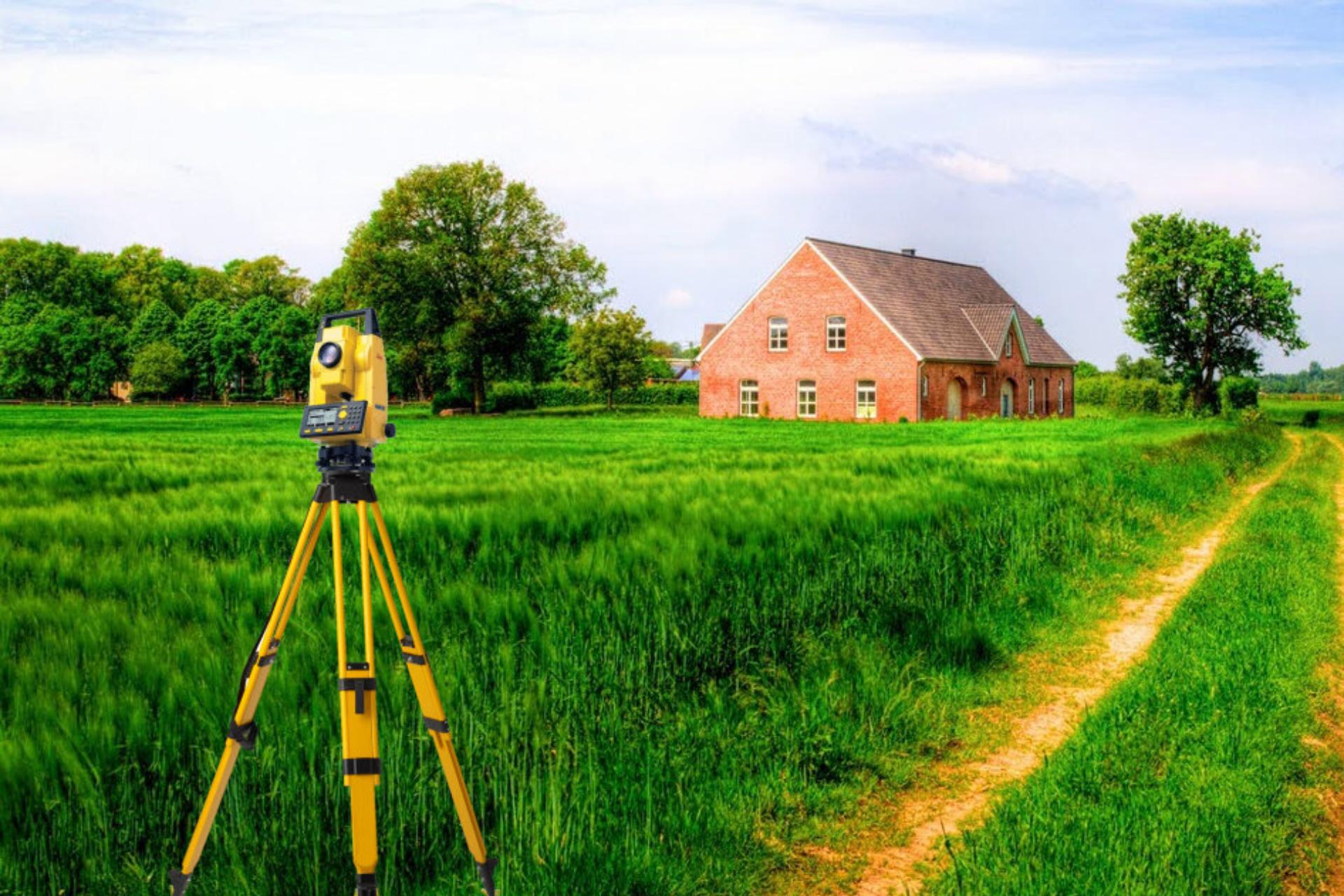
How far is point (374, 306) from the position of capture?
58156mm

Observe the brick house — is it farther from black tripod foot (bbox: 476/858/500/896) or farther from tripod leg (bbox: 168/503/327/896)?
tripod leg (bbox: 168/503/327/896)

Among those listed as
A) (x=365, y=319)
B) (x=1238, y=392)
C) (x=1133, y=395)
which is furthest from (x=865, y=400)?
(x=365, y=319)

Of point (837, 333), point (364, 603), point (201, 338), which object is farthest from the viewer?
point (201, 338)

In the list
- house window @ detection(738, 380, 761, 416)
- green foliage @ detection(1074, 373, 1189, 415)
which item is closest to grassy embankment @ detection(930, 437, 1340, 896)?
house window @ detection(738, 380, 761, 416)

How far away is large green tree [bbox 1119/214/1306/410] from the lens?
72625mm

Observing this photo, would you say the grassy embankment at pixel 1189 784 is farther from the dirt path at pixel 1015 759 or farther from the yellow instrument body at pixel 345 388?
the yellow instrument body at pixel 345 388

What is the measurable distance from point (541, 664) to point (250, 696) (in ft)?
8.27

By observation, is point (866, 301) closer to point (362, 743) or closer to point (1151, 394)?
point (1151, 394)

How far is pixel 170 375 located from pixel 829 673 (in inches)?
3952

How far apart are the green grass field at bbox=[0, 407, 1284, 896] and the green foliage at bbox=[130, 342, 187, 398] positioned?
294ft

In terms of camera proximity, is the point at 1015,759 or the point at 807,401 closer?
the point at 1015,759

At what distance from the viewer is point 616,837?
4.94 m

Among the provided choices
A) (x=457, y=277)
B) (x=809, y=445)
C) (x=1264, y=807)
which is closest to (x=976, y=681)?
(x=1264, y=807)

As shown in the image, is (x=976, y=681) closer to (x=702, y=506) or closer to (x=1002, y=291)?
(x=702, y=506)
